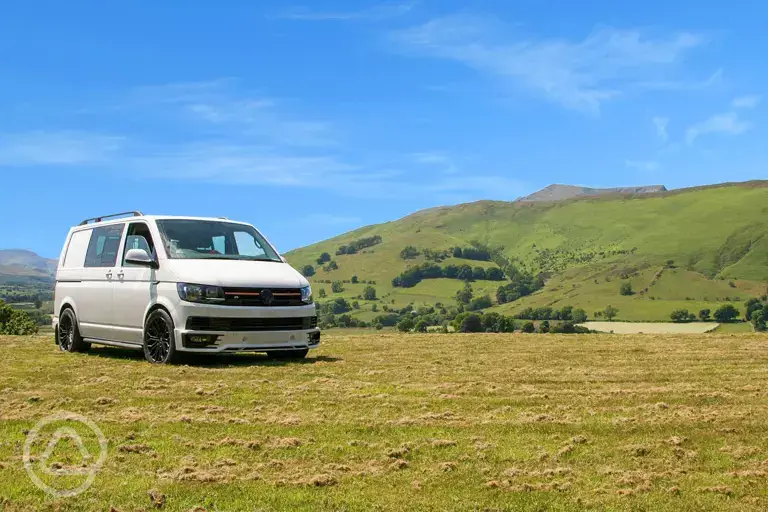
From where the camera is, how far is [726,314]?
182500 millimetres

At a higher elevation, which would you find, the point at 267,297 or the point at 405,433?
the point at 267,297

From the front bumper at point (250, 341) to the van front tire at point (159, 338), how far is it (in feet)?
0.81

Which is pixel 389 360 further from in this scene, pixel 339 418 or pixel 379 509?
pixel 379 509

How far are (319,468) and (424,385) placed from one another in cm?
470

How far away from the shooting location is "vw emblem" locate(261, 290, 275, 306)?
13766 mm

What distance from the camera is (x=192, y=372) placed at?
12391 mm

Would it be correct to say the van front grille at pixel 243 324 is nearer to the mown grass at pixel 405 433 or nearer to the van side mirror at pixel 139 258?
the mown grass at pixel 405 433

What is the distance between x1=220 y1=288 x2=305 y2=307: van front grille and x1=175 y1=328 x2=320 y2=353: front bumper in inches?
20.3

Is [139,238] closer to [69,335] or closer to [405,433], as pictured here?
[69,335]

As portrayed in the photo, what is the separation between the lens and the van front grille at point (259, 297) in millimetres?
13508

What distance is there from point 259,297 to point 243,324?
55cm

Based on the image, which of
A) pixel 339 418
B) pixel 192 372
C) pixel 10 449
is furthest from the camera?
pixel 192 372

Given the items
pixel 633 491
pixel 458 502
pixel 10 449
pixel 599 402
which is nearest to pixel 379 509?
pixel 458 502

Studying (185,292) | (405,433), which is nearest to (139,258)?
(185,292)
